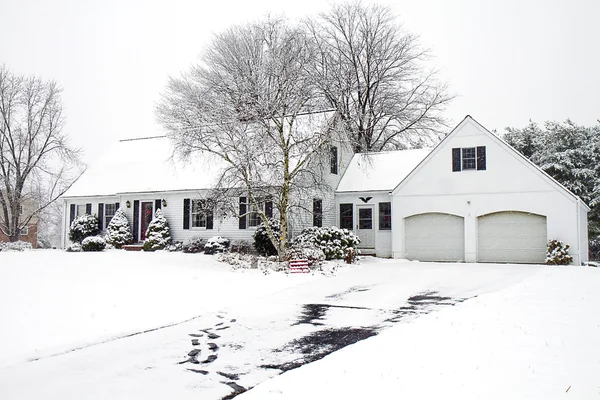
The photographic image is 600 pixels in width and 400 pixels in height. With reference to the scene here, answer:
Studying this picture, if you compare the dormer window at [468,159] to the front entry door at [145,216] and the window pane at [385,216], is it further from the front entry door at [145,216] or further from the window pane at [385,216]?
the front entry door at [145,216]

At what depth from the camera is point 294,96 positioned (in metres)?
19.8

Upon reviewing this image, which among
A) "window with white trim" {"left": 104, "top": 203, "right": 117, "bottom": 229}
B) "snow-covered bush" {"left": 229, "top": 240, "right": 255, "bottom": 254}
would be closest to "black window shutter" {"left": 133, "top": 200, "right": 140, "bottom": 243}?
"window with white trim" {"left": 104, "top": 203, "right": 117, "bottom": 229}

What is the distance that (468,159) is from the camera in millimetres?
22359

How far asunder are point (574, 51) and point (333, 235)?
2551cm

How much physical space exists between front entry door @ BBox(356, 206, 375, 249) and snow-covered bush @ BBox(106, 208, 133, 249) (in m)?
11.6

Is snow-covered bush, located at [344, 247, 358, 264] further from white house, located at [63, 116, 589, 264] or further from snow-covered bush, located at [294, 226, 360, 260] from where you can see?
white house, located at [63, 116, 589, 264]

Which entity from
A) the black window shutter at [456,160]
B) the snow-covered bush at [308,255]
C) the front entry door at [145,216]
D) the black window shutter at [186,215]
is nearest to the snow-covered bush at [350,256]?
the snow-covered bush at [308,255]

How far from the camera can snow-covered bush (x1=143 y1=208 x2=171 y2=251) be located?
25.8 meters

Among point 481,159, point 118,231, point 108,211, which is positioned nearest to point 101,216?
point 108,211

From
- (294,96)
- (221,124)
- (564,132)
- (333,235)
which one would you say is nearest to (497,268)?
(333,235)

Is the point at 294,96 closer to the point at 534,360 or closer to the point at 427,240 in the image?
the point at 427,240

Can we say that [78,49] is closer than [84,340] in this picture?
No

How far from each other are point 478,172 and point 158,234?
15128 millimetres

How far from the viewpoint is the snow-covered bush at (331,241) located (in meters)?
21.4
